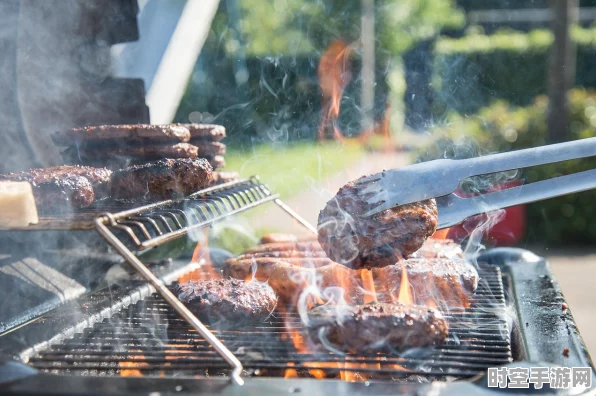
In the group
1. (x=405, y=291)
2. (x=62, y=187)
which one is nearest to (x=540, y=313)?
(x=405, y=291)

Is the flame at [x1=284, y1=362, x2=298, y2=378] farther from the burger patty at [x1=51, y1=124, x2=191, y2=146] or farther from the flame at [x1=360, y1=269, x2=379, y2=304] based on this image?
the burger patty at [x1=51, y1=124, x2=191, y2=146]

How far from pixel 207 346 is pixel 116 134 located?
1324 mm

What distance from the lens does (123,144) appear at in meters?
3.38

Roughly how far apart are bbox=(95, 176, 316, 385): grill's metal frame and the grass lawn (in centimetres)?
595

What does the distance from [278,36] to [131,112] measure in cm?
2106

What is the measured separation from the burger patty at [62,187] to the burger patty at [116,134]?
→ 380 mm

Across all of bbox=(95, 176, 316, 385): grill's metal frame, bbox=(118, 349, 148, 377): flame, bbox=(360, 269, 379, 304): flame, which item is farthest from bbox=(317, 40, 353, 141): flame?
bbox=(118, 349, 148, 377): flame

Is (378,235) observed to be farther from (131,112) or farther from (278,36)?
(278,36)

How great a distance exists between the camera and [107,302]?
323cm

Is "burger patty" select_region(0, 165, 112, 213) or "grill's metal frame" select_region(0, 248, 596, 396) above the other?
"burger patty" select_region(0, 165, 112, 213)

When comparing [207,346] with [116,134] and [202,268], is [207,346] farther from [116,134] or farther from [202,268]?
[202,268]

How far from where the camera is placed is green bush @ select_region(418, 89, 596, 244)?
8844 mm

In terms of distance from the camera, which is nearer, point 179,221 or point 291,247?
point 179,221

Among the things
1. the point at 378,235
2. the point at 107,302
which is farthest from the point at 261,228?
the point at 378,235
